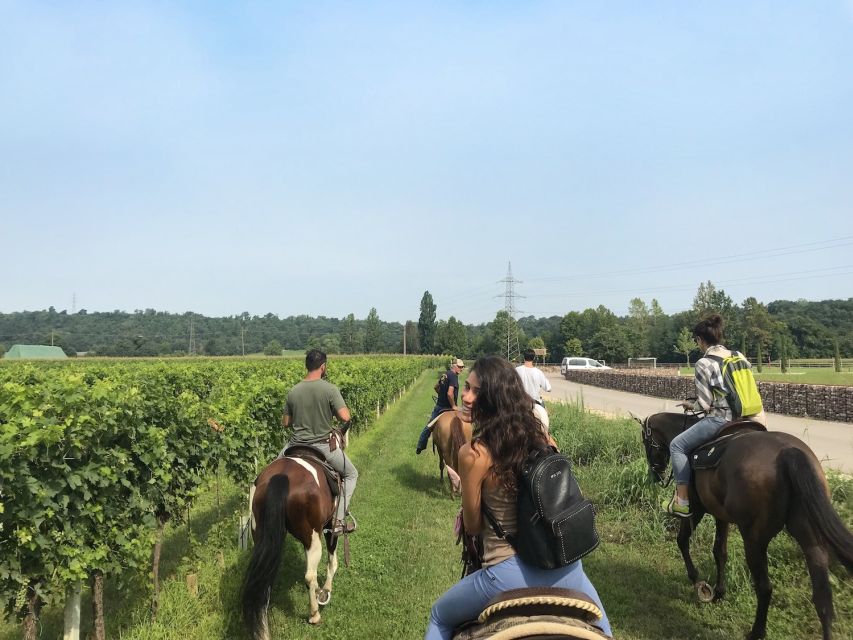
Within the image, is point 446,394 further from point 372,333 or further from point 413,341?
point 413,341

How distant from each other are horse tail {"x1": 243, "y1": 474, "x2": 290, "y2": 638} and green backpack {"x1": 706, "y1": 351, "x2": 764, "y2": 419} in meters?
4.14

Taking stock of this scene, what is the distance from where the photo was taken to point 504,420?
2641 millimetres

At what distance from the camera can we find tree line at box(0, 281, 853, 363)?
246 ft

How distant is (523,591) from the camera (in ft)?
7.75

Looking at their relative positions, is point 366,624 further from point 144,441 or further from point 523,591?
point 523,591

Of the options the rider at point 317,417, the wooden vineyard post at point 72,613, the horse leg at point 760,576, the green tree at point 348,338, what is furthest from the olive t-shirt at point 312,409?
the green tree at point 348,338

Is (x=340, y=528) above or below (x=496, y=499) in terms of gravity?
below

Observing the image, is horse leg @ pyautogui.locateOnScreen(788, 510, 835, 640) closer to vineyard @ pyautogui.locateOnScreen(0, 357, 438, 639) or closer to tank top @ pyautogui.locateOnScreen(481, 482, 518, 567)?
tank top @ pyautogui.locateOnScreen(481, 482, 518, 567)

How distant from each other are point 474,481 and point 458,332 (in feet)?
356

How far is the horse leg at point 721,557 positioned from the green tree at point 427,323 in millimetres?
111546

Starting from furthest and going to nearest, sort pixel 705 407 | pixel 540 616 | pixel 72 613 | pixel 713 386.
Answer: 1. pixel 705 407
2. pixel 713 386
3. pixel 72 613
4. pixel 540 616

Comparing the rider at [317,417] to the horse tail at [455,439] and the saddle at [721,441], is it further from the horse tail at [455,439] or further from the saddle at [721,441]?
the saddle at [721,441]

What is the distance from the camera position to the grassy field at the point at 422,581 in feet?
→ 16.4

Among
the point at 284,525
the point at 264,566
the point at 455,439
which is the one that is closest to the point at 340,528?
the point at 284,525
